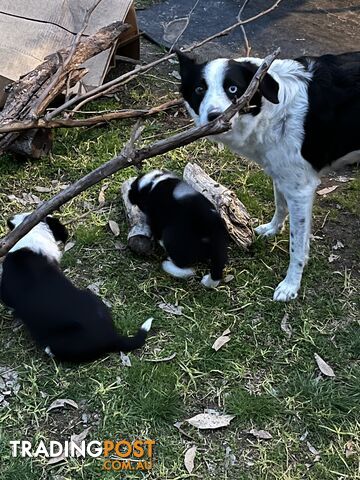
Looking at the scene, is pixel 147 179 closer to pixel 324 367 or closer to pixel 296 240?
pixel 296 240

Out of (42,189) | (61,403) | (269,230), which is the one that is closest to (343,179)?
(269,230)

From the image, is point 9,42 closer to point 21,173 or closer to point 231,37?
point 21,173

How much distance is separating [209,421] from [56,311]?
1.01 metres

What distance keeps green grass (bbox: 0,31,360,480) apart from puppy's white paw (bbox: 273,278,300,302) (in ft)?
0.18

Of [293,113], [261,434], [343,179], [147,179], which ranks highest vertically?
[293,113]

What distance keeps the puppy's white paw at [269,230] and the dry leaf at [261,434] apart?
5.45 feet

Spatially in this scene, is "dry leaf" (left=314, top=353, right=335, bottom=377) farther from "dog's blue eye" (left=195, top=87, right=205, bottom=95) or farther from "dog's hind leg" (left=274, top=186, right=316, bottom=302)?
"dog's blue eye" (left=195, top=87, right=205, bottom=95)

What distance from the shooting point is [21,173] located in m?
5.21

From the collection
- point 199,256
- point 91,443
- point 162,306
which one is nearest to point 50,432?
point 91,443

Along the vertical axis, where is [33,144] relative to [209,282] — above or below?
above

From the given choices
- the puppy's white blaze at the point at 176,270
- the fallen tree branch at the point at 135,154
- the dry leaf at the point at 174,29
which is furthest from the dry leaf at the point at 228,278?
the dry leaf at the point at 174,29

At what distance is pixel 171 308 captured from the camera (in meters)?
4.06

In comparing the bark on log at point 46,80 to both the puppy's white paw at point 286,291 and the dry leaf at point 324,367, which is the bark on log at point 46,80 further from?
the dry leaf at point 324,367

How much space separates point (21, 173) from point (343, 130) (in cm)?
264
